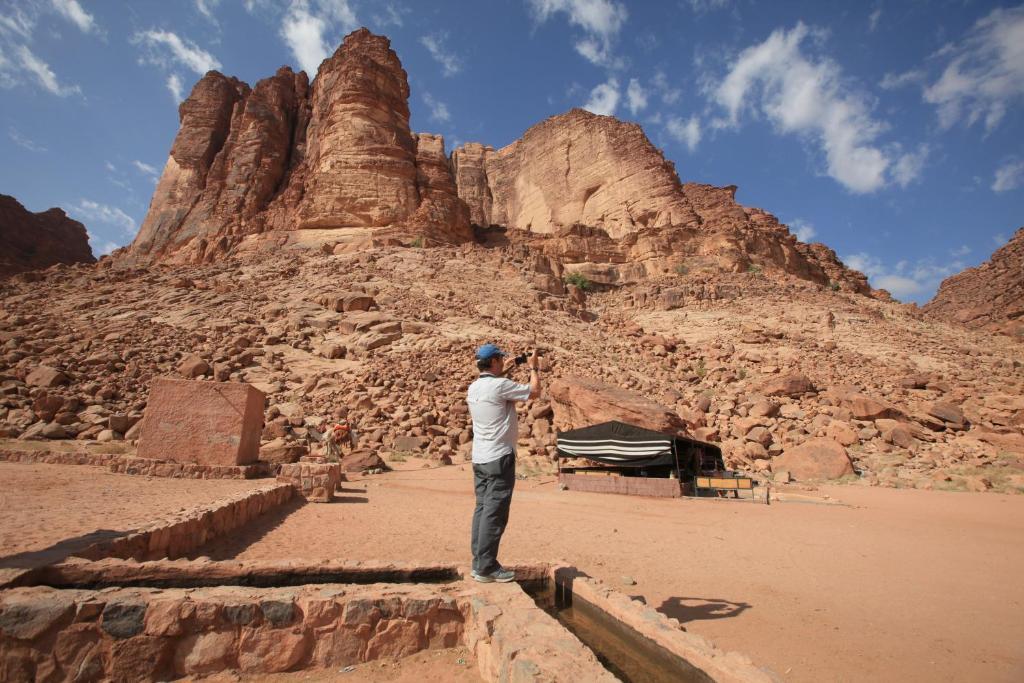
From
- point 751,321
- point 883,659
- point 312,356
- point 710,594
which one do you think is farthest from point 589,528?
point 751,321

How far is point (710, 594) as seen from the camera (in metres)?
4.14

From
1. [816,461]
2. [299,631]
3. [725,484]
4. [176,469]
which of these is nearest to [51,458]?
[176,469]

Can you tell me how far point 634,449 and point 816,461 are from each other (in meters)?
5.32

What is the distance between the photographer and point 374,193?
34.0 metres

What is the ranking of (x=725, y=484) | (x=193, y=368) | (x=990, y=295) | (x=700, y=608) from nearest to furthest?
(x=700, y=608) < (x=725, y=484) < (x=193, y=368) < (x=990, y=295)

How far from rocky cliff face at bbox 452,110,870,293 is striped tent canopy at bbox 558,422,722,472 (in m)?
26.3

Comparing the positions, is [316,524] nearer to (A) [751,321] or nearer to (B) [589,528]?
(B) [589,528]

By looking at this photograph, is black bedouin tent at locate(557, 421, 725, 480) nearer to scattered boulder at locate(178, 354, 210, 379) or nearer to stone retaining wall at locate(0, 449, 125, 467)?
stone retaining wall at locate(0, 449, 125, 467)

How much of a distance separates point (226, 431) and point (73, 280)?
26923 mm

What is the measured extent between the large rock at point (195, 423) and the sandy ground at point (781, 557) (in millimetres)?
2281

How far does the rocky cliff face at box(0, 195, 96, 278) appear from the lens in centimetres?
4828

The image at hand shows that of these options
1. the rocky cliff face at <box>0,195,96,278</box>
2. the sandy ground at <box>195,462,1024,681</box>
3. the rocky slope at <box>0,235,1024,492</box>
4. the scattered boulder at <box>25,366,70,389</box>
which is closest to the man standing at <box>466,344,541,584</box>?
the sandy ground at <box>195,462,1024,681</box>

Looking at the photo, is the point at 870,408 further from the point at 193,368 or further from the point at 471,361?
the point at 193,368

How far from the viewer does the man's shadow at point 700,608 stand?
11.8 feet
